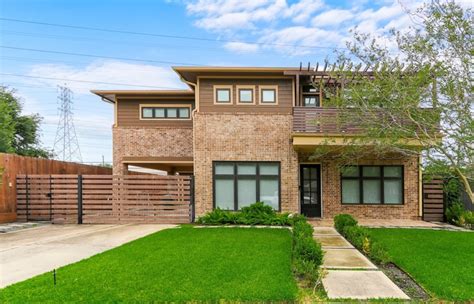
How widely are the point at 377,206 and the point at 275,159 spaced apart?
4.16 metres

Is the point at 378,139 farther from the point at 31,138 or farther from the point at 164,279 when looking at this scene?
the point at 31,138

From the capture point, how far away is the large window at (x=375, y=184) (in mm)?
12805

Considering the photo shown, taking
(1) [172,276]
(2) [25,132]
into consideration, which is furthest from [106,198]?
(2) [25,132]

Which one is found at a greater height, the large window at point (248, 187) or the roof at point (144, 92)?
the roof at point (144, 92)

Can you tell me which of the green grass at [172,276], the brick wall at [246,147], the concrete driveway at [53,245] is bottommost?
the concrete driveway at [53,245]

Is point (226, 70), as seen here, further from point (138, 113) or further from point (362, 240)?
point (362, 240)

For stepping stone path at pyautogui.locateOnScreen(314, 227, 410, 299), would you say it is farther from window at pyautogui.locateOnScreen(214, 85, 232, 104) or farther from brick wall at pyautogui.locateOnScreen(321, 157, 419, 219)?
window at pyautogui.locateOnScreen(214, 85, 232, 104)

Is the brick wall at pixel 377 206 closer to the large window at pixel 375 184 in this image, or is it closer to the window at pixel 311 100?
the large window at pixel 375 184

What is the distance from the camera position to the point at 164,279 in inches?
200

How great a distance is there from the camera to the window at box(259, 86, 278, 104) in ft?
43.8

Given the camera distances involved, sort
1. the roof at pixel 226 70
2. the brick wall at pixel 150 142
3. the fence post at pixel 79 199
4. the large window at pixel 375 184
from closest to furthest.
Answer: the fence post at pixel 79 199 → the roof at pixel 226 70 → the large window at pixel 375 184 → the brick wall at pixel 150 142

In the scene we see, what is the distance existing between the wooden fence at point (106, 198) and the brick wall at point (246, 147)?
Result: 60 cm

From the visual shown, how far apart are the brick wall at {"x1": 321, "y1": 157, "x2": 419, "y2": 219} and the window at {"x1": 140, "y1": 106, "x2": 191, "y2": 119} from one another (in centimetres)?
703

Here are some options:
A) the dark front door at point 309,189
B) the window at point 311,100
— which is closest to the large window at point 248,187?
the dark front door at point 309,189
